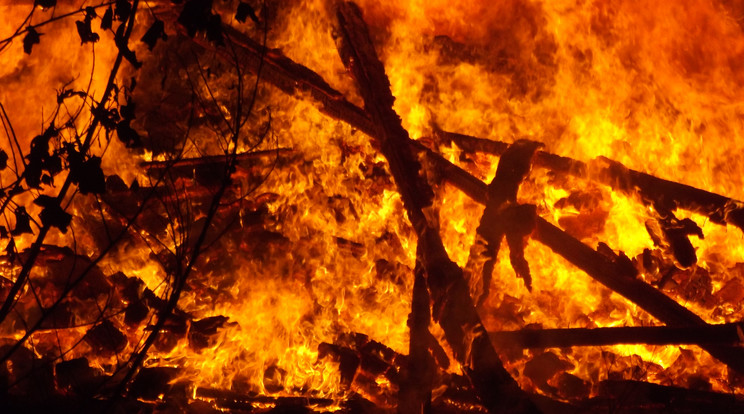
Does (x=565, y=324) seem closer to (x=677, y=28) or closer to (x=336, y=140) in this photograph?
(x=336, y=140)

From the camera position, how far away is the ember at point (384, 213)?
3.98 m

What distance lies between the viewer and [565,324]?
16.2ft

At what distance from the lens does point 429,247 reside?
4.40 m

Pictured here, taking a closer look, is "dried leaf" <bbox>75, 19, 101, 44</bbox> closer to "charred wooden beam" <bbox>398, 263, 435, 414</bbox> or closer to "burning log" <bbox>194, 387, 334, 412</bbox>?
"burning log" <bbox>194, 387, 334, 412</bbox>

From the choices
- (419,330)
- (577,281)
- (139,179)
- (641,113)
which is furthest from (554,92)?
(139,179)

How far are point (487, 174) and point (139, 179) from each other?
12.0ft

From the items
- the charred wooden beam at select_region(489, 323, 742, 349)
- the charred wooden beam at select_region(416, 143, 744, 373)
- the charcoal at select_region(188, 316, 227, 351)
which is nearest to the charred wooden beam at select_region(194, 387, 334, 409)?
the charcoal at select_region(188, 316, 227, 351)

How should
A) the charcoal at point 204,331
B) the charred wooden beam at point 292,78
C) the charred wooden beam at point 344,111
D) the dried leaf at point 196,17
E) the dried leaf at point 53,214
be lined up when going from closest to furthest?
the dried leaf at point 196,17, the dried leaf at point 53,214, the charred wooden beam at point 344,111, the charcoal at point 204,331, the charred wooden beam at point 292,78

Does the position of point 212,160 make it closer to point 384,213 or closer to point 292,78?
point 292,78

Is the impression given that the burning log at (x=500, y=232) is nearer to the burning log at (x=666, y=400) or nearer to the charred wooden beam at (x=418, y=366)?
the charred wooden beam at (x=418, y=366)

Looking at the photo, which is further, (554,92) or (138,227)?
(554,92)

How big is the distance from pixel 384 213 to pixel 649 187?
7.81 feet

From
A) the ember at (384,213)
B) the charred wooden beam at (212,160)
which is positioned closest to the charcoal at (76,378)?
the ember at (384,213)

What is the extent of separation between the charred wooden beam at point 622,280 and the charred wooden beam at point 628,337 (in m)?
0.15
